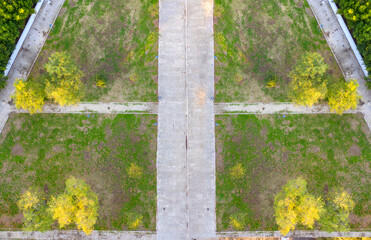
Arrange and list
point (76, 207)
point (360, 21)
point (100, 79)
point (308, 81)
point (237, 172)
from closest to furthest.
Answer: point (76, 207) < point (308, 81) < point (360, 21) < point (100, 79) < point (237, 172)

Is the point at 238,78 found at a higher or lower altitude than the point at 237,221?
higher

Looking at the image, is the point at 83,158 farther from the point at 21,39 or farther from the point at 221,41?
the point at 221,41

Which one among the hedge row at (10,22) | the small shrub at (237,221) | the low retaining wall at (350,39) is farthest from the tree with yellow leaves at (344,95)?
the hedge row at (10,22)

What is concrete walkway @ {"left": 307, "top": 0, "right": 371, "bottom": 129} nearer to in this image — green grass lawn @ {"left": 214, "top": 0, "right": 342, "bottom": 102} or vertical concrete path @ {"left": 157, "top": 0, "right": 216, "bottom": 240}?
green grass lawn @ {"left": 214, "top": 0, "right": 342, "bottom": 102}

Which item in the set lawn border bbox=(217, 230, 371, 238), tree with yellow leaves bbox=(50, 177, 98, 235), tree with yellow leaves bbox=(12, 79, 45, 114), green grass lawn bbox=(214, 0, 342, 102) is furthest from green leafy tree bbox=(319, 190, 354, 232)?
tree with yellow leaves bbox=(12, 79, 45, 114)

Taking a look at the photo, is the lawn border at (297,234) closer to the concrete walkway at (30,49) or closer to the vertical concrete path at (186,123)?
the vertical concrete path at (186,123)

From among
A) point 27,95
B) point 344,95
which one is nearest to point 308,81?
point 344,95

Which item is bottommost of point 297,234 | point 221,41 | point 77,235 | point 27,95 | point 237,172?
point 297,234

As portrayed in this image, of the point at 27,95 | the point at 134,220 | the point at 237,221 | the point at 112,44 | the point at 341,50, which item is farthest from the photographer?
the point at 112,44
